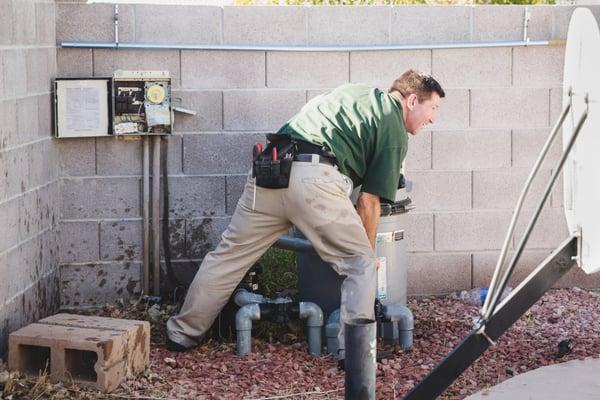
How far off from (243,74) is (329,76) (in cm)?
62

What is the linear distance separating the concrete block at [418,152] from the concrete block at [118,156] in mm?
1945

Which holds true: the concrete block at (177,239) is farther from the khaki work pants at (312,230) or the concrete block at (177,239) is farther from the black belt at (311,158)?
the black belt at (311,158)

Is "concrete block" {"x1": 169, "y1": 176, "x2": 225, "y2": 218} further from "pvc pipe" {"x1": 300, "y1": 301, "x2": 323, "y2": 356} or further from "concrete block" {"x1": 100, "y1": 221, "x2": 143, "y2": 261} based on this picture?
"pvc pipe" {"x1": 300, "y1": 301, "x2": 323, "y2": 356}

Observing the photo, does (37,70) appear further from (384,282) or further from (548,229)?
(548,229)

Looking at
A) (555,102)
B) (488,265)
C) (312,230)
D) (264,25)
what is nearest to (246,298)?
(312,230)

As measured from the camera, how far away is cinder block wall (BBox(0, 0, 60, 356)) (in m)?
6.11

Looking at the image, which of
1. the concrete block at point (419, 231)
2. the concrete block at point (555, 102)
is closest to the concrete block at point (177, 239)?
the concrete block at point (419, 231)

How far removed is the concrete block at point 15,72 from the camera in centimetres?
613

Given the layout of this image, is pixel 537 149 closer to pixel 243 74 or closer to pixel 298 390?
pixel 243 74

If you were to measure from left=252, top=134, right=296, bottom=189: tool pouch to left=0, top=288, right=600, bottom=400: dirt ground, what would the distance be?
1.11 m

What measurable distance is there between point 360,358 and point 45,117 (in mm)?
3549

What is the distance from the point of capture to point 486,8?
7.91m

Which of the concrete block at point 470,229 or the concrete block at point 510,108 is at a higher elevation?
the concrete block at point 510,108

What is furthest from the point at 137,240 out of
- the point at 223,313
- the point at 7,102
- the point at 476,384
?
the point at 476,384
